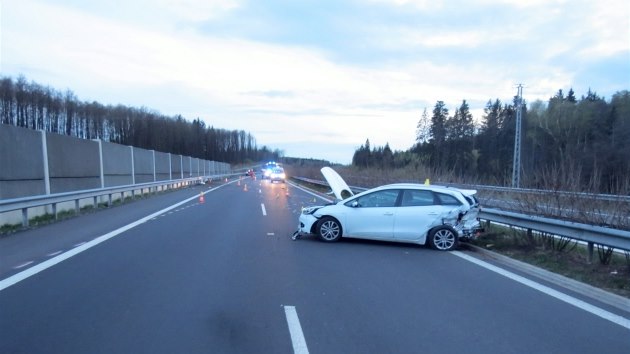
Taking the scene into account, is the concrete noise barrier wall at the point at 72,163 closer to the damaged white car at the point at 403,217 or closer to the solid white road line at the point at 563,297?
the damaged white car at the point at 403,217

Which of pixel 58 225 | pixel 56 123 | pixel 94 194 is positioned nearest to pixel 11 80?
pixel 56 123

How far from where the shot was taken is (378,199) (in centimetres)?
1223

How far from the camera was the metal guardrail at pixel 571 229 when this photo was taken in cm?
825

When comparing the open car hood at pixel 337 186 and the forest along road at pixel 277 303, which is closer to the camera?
the forest along road at pixel 277 303

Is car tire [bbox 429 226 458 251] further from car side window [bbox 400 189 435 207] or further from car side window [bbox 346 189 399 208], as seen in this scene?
car side window [bbox 346 189 399 208]

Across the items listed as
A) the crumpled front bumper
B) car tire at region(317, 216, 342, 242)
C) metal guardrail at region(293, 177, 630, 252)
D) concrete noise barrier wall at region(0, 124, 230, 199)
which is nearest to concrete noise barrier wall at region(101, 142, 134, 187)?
concrete noise barrier wall at region(0, 124, 230, 199)

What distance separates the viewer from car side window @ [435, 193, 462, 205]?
11734 millimetres

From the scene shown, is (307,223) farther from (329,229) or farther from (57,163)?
(57,163)

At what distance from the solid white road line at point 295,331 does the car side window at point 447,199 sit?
20.6 feet

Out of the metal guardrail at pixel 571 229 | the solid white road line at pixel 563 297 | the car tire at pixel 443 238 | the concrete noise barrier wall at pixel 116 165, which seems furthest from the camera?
the concrete noise barrier wall at pixel 116 165

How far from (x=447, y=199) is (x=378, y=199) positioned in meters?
1.63

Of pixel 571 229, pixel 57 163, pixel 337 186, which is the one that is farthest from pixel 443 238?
pixel 57 163

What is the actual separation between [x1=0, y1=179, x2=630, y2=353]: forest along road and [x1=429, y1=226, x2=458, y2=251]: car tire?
0.96ft

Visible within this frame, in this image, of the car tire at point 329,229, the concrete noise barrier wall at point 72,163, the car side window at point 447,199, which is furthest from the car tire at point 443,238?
the concrete noise barrier wall at point 72,163
